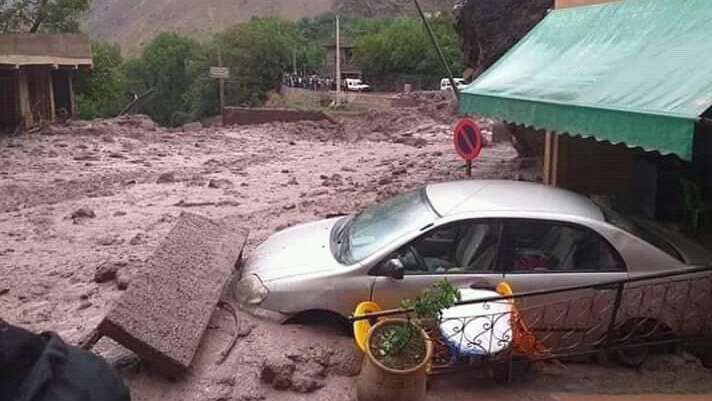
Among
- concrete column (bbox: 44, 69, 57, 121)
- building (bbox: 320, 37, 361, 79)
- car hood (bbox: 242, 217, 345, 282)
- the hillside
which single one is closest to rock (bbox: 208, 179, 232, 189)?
car hood (bbox: 242, 217, 345, 282)

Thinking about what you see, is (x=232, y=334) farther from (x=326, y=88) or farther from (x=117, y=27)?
(x=117, y=27)

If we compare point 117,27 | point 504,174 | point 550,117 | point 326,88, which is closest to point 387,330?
point 550,117

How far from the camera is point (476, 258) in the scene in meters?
5.70

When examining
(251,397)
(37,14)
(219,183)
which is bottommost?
(219,183)

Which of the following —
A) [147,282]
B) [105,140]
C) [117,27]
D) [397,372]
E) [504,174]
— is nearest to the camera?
[397,372]

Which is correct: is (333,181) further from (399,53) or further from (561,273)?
(399,53)

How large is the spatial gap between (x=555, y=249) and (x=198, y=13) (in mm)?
125891

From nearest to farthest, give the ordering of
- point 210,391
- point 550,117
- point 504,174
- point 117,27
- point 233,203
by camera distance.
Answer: point 210,391, point 550,117, point 233,203, point 504,174, point 117,27

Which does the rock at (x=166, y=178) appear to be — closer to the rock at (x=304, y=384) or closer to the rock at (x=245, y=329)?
the rock at (x=245, y=329)

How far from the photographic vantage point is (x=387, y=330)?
16.0ft

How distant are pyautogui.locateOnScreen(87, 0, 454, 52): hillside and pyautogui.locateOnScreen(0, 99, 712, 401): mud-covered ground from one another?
8503cm

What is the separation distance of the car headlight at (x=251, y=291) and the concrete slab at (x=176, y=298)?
0.19 m

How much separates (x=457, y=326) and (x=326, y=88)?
55.7 m

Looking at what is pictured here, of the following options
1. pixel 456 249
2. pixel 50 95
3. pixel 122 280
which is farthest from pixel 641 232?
pixel 50 95
